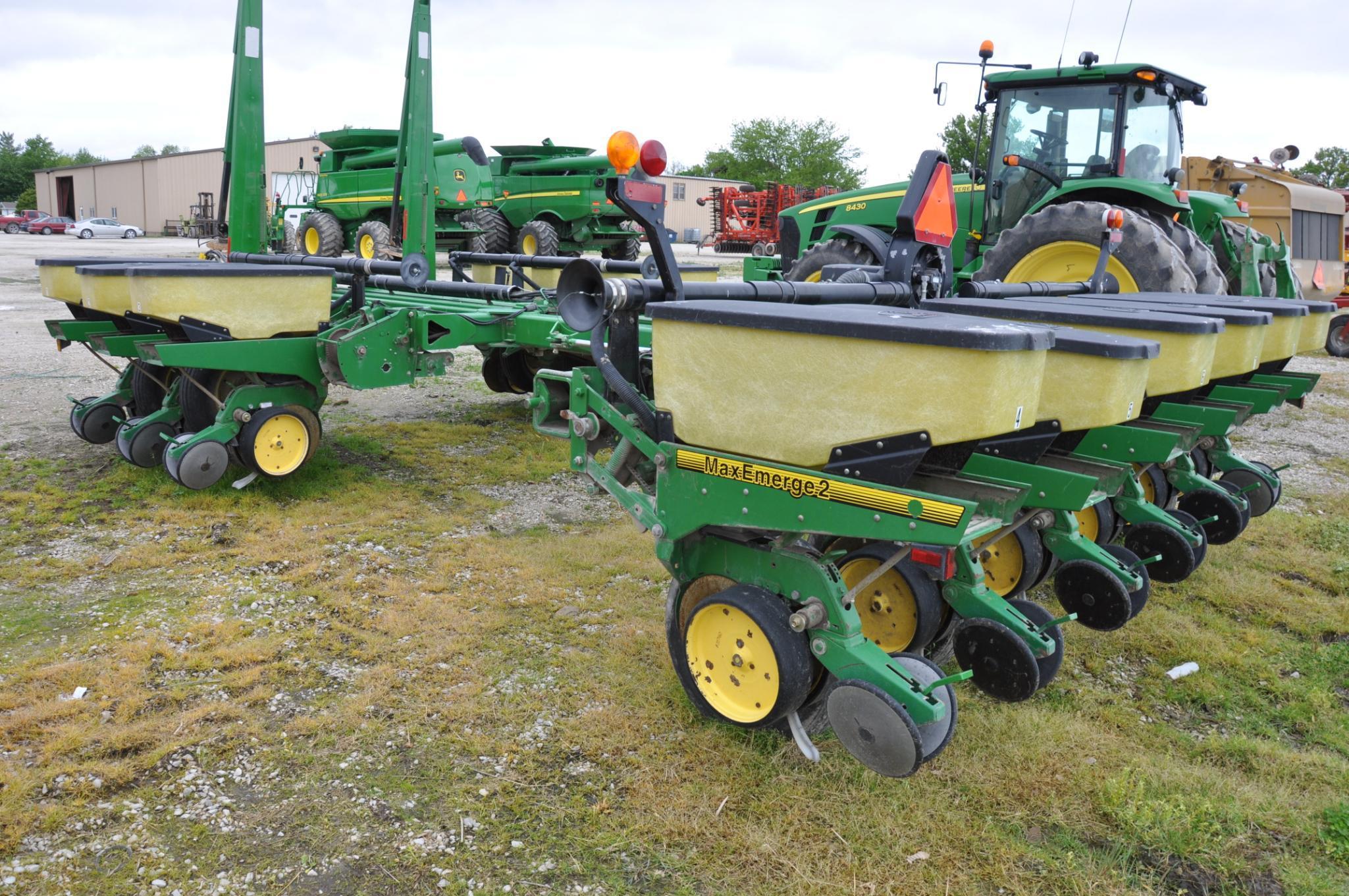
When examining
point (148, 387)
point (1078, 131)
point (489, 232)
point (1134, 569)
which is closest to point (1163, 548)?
point (1134, 569)

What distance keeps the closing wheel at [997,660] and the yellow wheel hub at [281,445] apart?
3.74 m

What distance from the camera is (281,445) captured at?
5.22 m

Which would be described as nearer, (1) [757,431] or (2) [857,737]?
(2) [857,737]

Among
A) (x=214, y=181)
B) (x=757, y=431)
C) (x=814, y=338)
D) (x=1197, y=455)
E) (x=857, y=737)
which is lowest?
(x=857, y=737)

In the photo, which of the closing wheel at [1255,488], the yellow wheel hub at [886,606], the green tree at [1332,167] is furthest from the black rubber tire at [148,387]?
the green tree at [1332,167]

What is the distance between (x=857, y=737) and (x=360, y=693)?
1667 mm

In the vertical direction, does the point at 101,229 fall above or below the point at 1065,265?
above

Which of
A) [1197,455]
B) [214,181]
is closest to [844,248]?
[1197,455]

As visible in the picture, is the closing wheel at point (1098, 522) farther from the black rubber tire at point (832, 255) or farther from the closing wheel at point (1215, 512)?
the black rubber tire at point (832, 255)

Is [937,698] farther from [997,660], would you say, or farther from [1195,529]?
[1195,529]

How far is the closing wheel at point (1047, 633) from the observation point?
9.96 ft

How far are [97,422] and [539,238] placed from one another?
1242cm

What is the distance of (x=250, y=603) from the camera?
12.9 feet

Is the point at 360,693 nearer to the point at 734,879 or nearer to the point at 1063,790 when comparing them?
the point at 734,879
